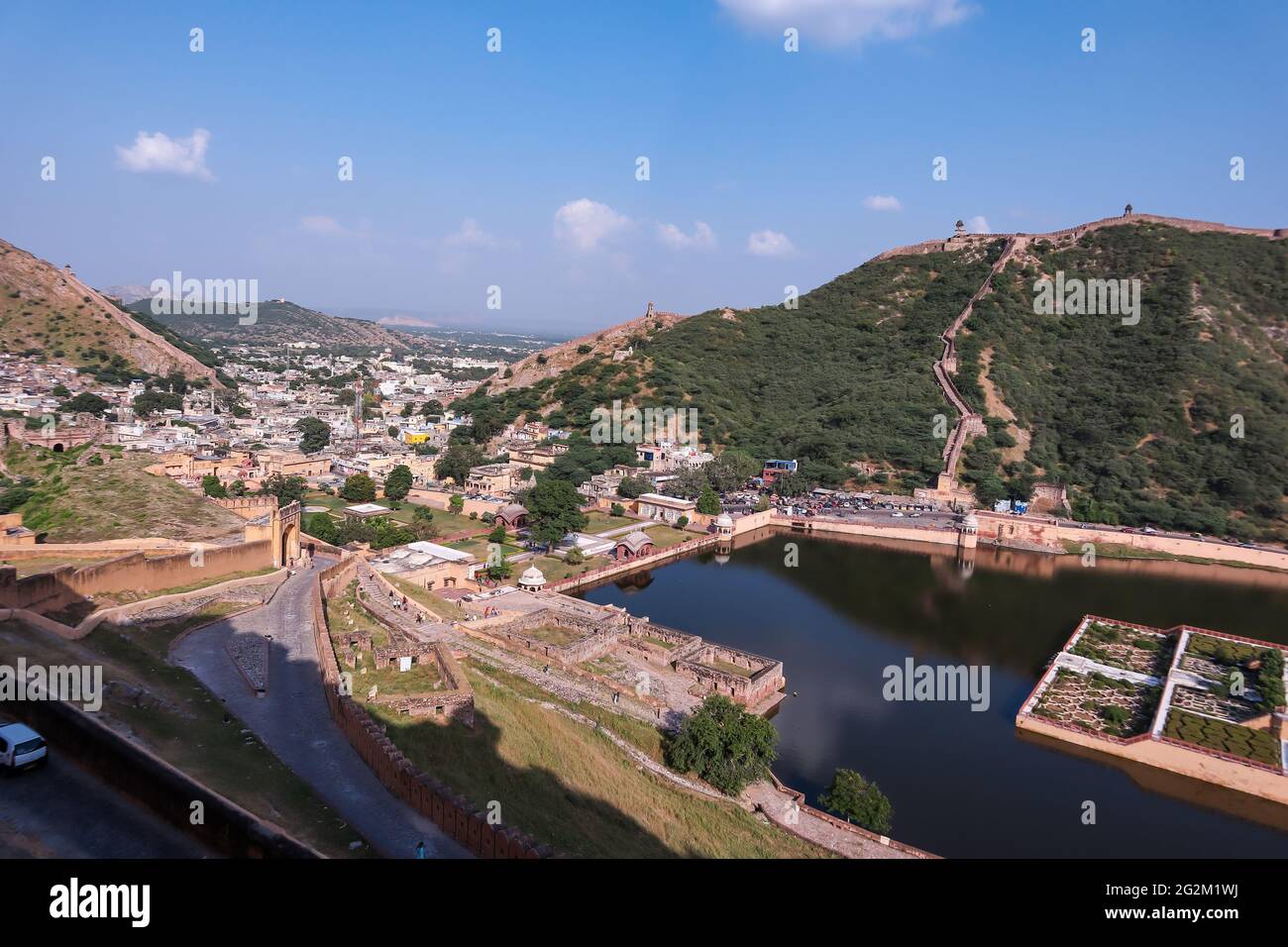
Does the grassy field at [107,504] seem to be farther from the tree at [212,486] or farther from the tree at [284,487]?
the tree at [284,487]

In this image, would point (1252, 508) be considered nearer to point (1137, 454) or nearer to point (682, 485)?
point (1137, 454)

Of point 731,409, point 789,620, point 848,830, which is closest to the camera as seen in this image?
point 848,830

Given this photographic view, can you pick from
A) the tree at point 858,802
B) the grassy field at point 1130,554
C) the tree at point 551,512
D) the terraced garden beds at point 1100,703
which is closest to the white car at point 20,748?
the tree at point 858,802

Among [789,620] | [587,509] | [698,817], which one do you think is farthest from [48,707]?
[587,509]

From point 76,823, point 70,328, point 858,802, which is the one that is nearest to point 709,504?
point 858,802

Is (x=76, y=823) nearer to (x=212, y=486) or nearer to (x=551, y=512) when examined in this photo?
(x=551, y=512)

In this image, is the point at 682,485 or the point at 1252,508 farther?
the point at 682,485
